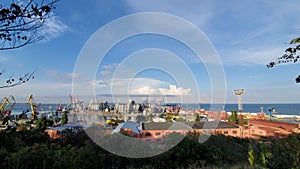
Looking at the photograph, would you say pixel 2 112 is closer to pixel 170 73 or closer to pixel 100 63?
pixel 100 63

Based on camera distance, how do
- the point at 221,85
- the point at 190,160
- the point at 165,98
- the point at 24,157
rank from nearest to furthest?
1. the point at 24,157
2. the point at 190,160
3. the point at 221,85
4. the point at 165,98

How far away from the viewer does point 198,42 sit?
14.9ft

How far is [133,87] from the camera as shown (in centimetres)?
557

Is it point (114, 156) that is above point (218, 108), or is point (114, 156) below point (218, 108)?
below

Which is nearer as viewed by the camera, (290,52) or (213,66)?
(290,52)

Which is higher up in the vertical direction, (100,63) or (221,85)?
(100,63)

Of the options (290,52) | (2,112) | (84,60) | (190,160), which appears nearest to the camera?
(2,112)

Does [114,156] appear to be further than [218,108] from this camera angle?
No

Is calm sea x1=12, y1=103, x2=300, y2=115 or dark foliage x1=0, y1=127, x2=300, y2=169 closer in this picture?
dark foliage x1=0, y1=127, x2=300, y2=169

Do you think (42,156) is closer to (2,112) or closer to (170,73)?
(2,112)

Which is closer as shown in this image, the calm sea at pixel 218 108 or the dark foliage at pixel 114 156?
Answer: the dark foliage at pixel 114 156

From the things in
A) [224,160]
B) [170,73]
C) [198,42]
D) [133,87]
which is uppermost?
[198,42]

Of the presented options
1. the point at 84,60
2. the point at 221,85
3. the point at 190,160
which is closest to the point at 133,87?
the point at 84,60

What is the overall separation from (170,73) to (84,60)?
2.10 metres
